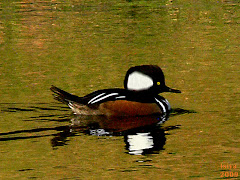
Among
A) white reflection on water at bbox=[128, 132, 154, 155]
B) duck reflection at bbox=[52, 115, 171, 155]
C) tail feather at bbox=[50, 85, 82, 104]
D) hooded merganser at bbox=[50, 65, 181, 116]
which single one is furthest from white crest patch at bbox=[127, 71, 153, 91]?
white reflection on water at bbox=[128, 132, 154, 155]

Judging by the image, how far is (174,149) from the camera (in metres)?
11.0

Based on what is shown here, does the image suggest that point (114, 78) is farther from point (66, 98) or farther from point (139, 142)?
point (139, 142)

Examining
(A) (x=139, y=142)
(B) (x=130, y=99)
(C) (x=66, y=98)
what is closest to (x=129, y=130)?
(A) (x=139, y=142)

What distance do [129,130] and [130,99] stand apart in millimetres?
1058

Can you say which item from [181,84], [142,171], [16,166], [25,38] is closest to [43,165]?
[16,166]

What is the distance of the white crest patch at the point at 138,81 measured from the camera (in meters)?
13.4

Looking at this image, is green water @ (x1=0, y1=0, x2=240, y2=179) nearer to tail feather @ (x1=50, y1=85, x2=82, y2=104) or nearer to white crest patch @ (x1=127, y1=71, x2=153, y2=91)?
tail feather @ (x1=50, y1=85, x2=82, y2=104)

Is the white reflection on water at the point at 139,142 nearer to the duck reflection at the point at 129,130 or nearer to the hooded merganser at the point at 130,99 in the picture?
the duck reflection at the point at 129,130

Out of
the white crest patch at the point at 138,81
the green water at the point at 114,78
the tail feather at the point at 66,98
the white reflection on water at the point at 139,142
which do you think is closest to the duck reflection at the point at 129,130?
the white reflection on water at the point at 139,142

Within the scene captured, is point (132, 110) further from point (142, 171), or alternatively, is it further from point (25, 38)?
point (25, 38)

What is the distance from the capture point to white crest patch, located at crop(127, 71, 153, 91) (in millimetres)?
13438

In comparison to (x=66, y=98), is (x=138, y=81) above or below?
above

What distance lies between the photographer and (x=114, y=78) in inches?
643

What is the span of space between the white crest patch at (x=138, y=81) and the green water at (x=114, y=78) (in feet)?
2.47
